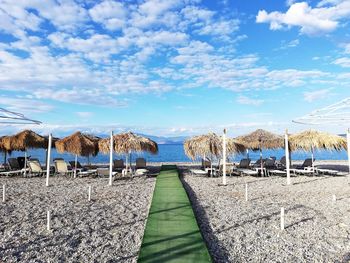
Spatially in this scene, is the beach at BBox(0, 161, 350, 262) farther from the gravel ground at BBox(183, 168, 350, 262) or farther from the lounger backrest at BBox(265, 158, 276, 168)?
the lounger backrest at BBox(265, 158, 276, 168)

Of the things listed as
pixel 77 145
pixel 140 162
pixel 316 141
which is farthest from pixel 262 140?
pixel 77 145

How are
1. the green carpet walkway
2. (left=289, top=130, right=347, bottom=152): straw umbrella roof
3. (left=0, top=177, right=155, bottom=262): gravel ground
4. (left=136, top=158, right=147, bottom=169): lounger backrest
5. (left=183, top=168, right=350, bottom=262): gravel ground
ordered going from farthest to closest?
(left=136, top=158, right=147, bottom=169): lounger backrest < (left=289, top=130, right=347, bottom=152): straw umbrella roof < (left=183, top=168, right=350, bottom=262): gravel ground < (left=0, top=177, right=155, bottom=262): gravel ground < the green carpet walkway

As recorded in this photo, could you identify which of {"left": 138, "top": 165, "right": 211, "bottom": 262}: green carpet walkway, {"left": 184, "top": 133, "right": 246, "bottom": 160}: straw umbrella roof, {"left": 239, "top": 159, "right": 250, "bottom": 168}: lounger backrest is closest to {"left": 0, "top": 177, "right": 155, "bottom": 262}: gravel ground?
{"left": 138, "top": 165, "right": 211, "bottom": 262}: green carpet walkway

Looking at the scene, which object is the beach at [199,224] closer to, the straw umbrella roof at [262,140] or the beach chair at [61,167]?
the beach chair at [61,167]

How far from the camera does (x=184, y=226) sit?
243 inches

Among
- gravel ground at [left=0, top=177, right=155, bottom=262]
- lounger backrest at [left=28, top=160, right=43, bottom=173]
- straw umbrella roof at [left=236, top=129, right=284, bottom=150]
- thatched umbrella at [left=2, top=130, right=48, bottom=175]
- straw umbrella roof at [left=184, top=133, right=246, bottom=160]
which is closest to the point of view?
gravel ground at [left=0, top=177, right=155, bottom=262]

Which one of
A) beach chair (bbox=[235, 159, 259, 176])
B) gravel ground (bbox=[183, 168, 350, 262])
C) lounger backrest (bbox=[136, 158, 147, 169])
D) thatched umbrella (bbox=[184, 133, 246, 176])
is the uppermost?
thatched umbrella (bbox=[184, 133, 246, 176])

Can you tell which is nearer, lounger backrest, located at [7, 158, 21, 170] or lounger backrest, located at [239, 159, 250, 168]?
lounger backrest, located at [7, 158, 21, 170]

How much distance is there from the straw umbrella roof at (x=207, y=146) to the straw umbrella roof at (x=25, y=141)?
6929mm

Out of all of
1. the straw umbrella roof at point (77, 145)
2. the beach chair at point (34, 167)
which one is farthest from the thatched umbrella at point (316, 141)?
the beach chair at point (34, 167)

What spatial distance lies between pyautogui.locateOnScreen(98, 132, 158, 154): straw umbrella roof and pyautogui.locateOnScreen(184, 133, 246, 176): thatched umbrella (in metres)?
1.70

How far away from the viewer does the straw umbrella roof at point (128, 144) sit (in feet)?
49.0

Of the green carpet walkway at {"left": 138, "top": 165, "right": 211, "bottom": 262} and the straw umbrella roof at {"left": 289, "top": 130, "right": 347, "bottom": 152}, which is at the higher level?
the straw umbrella roof at {"left": 289, "top": 130, "right": 347, "bottom": 152}

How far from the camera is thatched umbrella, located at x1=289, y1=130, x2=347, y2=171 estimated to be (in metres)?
16.1
